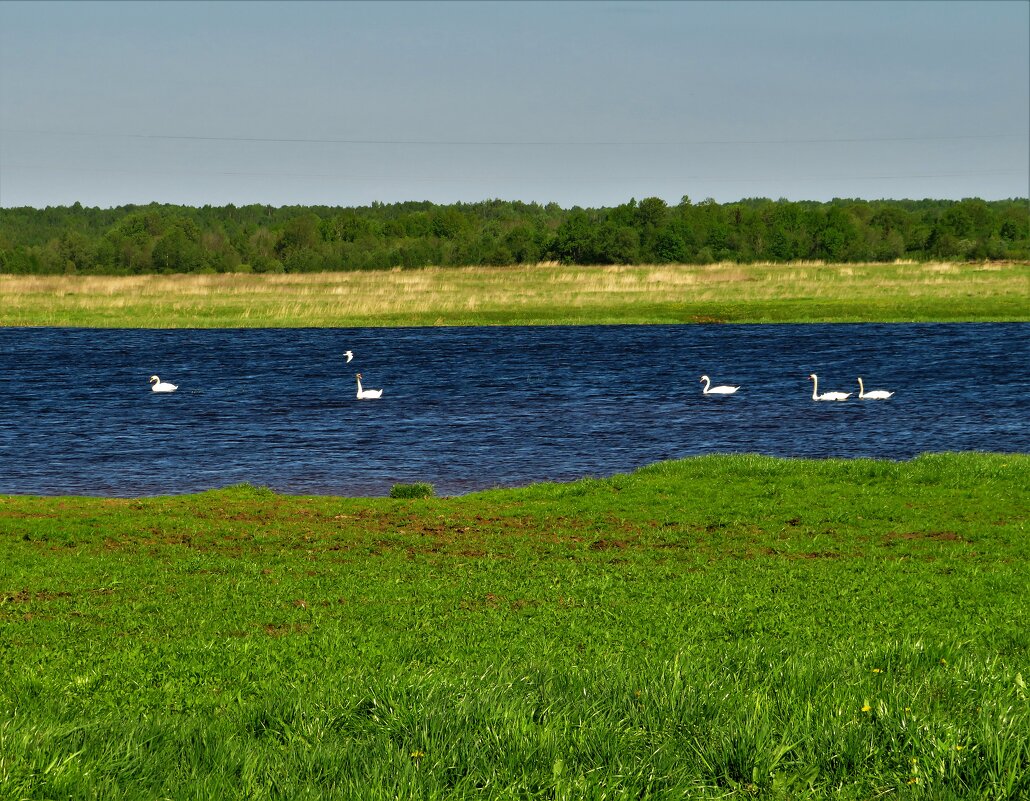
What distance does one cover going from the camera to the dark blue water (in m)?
25.3

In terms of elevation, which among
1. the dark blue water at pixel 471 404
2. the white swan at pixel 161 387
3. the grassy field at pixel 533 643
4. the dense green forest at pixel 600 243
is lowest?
the dark blue water at pixel 471 404

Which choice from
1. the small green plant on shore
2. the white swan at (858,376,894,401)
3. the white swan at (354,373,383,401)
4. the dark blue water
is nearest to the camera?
the small green plant on shore

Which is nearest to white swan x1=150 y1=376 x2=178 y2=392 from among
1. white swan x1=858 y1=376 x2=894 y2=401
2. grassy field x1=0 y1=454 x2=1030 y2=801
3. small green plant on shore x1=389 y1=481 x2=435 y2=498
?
grassy field x1=0 y1=454 x2=1030 y2=801

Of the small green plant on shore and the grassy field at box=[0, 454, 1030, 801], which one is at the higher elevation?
the grassy field at box=[0, 454, 1030, 801]

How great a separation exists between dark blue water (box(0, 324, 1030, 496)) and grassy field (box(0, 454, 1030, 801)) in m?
6.31

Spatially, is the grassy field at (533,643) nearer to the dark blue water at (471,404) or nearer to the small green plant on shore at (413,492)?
the small green plant on shore at (413,492)

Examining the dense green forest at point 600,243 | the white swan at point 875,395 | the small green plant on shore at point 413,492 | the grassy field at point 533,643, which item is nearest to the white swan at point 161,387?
the grassy field at point 533,643

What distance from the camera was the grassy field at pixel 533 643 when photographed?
6582 millimetres

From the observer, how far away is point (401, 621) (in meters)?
10.9

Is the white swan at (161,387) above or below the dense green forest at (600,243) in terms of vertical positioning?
below

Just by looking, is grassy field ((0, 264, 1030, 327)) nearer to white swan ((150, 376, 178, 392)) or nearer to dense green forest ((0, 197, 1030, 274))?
dense green forest ((0, 197, 1030, 274))

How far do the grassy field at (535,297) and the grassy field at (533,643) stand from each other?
148 ft

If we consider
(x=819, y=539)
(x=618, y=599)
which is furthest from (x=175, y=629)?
(x=819, y=539)

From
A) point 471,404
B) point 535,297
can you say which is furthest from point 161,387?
point 535,297
